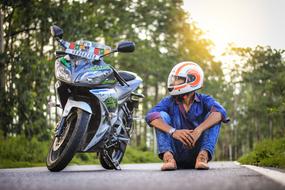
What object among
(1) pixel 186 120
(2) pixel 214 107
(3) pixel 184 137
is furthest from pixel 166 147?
(2) pixel 214 107

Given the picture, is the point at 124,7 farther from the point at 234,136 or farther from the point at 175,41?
the point at 234,136

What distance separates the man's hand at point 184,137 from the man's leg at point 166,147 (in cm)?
22

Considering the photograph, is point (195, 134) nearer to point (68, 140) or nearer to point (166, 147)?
point (166, 147)

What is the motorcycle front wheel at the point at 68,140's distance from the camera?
6680 mm

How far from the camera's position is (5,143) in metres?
14.6

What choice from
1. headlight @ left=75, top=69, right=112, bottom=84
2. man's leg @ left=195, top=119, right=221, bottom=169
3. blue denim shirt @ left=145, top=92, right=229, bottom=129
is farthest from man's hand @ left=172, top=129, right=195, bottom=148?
headlight @ left=75, top=69, right=112, bottom=84

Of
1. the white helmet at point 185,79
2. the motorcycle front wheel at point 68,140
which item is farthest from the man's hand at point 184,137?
the motorcycle front wheel at point 68,140

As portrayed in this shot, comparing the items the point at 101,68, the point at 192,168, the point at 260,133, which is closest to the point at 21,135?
the point at 101,68

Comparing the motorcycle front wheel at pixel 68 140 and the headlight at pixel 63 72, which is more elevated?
the headlight at pixel 63 72

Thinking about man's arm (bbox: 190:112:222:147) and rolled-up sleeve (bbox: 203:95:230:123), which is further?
rolled-up sleeve (bbox: 203:95:230:123)

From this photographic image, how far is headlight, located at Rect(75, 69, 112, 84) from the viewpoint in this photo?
713 cm

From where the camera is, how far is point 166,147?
20.9 feet

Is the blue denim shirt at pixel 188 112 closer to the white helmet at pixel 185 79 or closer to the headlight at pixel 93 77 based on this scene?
the white helmet at pixel 185 79

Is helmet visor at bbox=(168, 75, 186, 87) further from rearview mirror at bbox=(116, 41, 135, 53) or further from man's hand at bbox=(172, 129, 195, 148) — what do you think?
rearview mirror at bbox=(116, 41, 135, 53)
